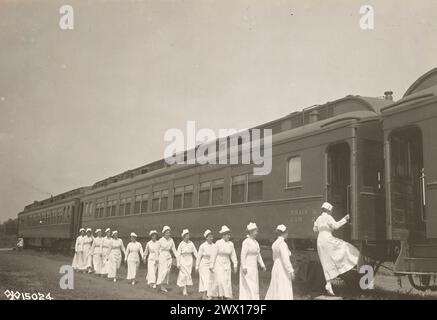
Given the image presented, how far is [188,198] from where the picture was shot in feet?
50.4

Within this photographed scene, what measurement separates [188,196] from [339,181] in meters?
6.09

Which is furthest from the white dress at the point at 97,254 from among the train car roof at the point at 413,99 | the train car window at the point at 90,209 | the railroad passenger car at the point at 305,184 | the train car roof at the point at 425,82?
the train car roof at the point at 425,82

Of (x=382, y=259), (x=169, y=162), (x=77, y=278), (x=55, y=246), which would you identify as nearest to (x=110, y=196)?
(x=169, y=162)

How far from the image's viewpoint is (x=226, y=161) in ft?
44.2

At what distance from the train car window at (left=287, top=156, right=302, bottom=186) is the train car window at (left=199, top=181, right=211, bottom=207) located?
354 cm

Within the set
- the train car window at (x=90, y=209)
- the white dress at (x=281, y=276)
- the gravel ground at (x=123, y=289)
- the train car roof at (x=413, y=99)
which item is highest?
the train car roof at (x=413, y=99)

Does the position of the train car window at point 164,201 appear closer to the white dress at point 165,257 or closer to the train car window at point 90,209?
the white dress at point 165,257

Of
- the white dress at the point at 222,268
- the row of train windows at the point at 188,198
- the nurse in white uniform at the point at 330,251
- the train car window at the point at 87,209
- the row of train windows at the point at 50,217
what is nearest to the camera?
the nurse in white uniform at the point at 330,251

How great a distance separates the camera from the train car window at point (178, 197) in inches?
624

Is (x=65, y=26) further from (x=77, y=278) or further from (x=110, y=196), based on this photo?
(x=110, y=196)

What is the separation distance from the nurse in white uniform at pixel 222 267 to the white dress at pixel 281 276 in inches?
64.7

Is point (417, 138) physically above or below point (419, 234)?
above

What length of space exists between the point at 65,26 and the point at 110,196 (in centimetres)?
1191

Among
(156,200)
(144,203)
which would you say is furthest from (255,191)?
(144,203)
